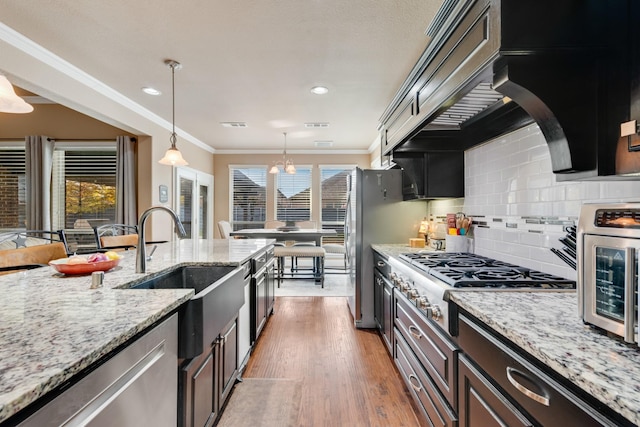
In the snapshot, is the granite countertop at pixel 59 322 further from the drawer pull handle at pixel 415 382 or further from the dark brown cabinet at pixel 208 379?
the drawer pull handle at pixel 415 382

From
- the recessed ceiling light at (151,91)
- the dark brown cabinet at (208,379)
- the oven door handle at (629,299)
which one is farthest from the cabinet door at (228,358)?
the recessed ceiling light at (151,91)

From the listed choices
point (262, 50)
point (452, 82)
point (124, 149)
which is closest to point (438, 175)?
point (452, 82)

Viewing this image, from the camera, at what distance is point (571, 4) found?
1018mm

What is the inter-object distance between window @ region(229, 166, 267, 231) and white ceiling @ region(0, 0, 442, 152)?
2.93 metres

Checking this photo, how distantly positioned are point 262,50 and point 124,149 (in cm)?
308

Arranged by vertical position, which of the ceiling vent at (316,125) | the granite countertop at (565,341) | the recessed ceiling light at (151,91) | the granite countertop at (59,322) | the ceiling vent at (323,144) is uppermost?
the ceiling vent at (323,144)

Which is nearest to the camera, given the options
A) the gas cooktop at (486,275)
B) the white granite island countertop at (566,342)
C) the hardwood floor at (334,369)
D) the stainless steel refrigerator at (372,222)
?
the white granite island countertop at (566,342)

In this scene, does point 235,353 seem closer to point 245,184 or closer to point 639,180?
point 639,180

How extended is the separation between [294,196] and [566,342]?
21.0ft

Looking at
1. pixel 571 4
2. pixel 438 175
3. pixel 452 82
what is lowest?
pixel 438 175

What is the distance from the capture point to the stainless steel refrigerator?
3.12m

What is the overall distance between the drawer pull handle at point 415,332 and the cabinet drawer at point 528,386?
560 mm

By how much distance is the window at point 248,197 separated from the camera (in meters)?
7.00

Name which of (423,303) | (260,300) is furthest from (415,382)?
(260,300)
